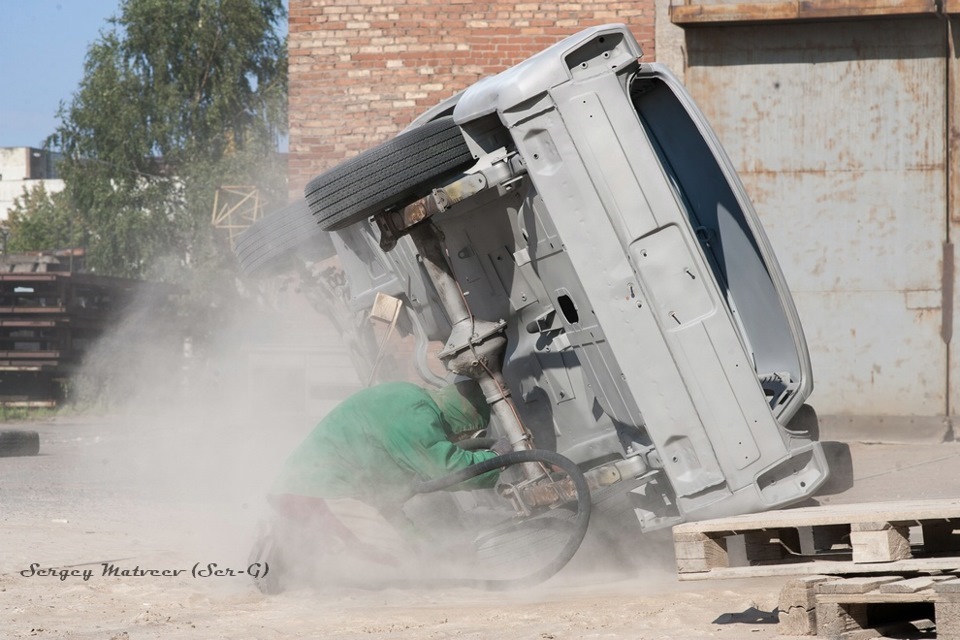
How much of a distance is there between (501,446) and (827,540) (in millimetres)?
1811

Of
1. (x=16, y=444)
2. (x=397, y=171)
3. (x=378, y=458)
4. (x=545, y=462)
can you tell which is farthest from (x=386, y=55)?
(x=545, y=462)

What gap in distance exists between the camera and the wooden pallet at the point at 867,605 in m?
3.71

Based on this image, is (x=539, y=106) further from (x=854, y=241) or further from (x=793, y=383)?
(x=854, y=241)

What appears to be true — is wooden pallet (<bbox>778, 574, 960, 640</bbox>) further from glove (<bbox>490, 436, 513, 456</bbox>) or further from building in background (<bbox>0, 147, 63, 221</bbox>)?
building in background (<bbox>0, 147, 63, 221</bbox>)

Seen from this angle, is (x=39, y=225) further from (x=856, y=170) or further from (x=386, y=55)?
(x=856, y=170)

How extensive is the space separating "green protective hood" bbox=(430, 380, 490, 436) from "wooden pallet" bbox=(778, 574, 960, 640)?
214cm

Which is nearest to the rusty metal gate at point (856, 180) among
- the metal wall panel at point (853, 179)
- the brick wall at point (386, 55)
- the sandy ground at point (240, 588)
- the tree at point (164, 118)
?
the metal wall panel at point (853, 179)

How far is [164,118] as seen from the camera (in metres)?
35.2

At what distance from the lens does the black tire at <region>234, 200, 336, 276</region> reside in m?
7.46

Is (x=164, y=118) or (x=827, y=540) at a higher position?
(x=164, y=118)

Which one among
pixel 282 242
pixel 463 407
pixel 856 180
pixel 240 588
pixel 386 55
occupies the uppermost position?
pixel 386 55

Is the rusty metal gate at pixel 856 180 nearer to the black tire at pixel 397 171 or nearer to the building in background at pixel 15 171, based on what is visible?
the black tire at pixel 397 171

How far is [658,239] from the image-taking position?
5262 mm

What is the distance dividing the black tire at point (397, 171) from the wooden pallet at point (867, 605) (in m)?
2.63
